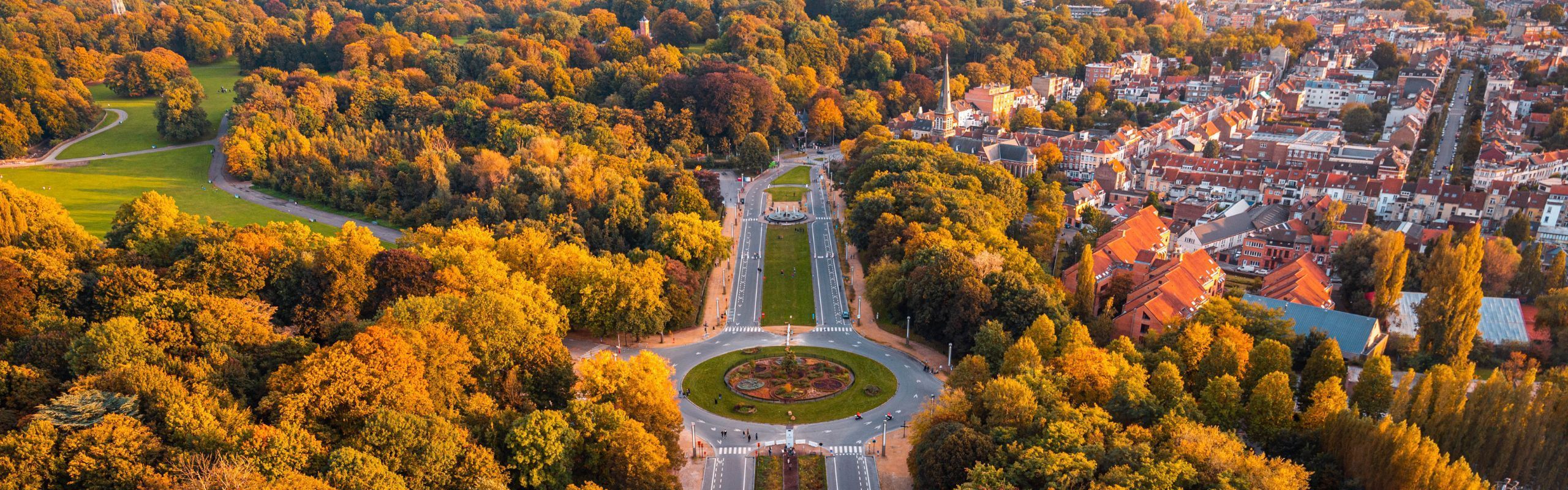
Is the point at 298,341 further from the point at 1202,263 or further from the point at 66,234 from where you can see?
the point at 1202,263

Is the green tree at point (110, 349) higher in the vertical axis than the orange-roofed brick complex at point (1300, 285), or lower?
higher

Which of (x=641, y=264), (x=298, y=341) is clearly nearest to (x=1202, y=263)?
Result: (x=641, y=264)

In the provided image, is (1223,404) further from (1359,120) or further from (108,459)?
(1359,120)

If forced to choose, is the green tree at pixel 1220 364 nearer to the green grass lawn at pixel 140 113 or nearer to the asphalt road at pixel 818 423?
the asphalt road at pixel 818 423

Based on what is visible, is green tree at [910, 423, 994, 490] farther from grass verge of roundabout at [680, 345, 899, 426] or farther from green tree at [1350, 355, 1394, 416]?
green tree at [1350, 355, 1394, 416]

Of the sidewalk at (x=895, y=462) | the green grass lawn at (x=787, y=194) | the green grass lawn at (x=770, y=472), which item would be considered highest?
the green grass lawn at (x=787, y=194)

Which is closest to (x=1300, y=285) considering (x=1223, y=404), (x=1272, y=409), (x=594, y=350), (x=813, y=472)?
(x=1272, y=409)

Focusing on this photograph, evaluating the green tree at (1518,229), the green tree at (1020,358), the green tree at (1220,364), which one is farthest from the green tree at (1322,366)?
the green tree at (1518,229)
